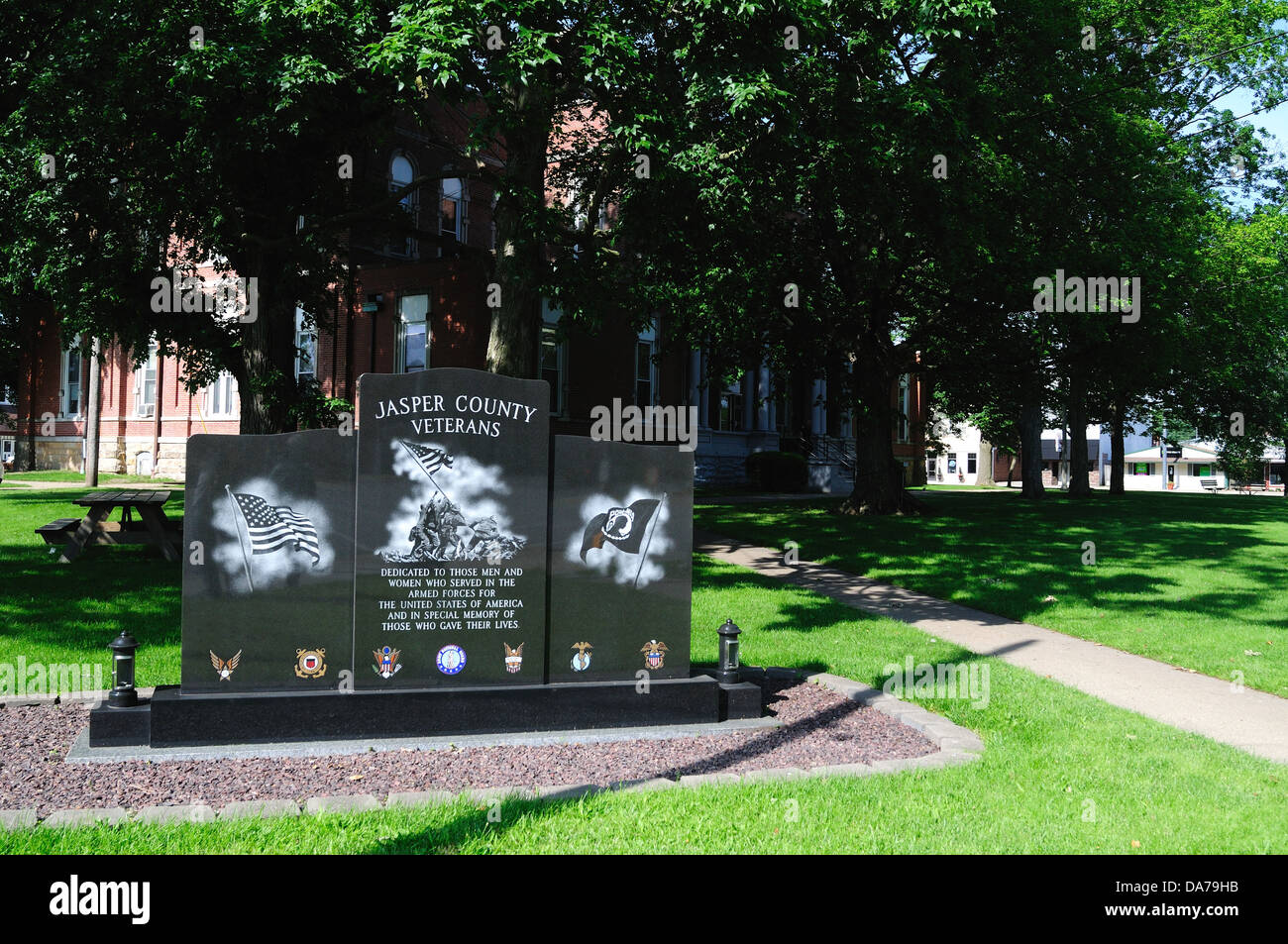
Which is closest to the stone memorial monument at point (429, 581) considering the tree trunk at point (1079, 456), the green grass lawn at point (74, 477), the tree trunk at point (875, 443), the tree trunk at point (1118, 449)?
the tree trunk at point (875, 443)

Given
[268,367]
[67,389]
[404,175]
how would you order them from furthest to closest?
[67,389] → [404,175] → [268,367]

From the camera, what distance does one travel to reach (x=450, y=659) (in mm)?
6387

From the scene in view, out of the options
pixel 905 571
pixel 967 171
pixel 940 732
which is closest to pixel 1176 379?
pixel 967 171

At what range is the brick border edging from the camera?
4.51 m

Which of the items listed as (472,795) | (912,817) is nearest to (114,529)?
(472,795)

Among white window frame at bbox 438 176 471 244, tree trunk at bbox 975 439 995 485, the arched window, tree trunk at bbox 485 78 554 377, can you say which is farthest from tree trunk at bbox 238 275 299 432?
tree trunk at bbox 975 439 995 485

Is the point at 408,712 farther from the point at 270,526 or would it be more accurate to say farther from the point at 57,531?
the point at 57,531

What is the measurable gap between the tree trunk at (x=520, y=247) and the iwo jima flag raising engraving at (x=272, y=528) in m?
8.03

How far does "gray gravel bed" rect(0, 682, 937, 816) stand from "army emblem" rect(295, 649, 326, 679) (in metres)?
0.63

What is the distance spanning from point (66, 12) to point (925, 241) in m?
15.4

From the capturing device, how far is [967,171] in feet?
55.7

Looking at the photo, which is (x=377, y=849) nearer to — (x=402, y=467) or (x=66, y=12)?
(x=402, y=467)

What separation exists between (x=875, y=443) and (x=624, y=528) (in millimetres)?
18826

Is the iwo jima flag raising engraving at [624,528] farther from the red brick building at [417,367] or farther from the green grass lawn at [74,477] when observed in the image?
the green grass lawn at [74,477]
